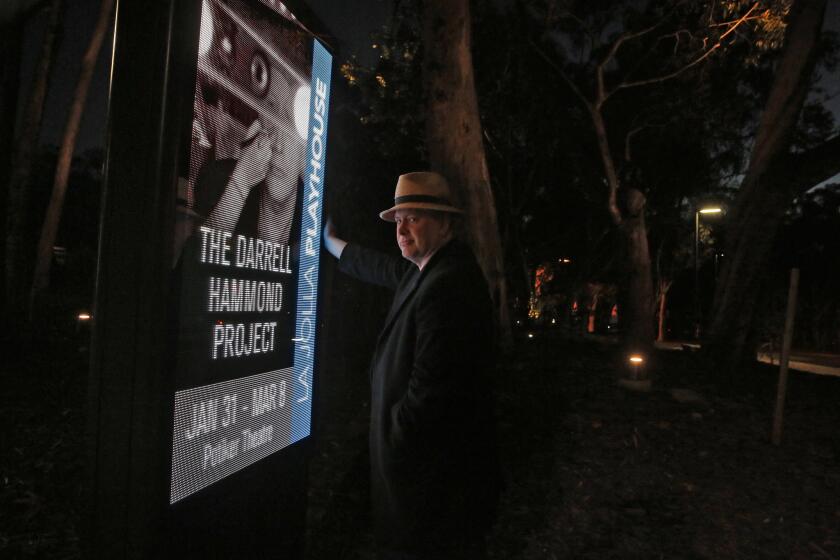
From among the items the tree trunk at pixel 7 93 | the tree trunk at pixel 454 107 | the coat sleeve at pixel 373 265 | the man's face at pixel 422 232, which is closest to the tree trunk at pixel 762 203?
the tree trunk at pixel 454 107

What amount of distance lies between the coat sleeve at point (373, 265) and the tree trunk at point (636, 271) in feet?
32.1

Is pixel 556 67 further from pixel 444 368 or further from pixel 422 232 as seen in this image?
pixel 444 368

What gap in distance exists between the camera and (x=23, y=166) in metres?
12.6

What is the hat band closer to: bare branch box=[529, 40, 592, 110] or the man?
the man

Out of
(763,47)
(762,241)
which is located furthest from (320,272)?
(763,47)

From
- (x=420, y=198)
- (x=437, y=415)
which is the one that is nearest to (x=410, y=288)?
(x=420, y=198)

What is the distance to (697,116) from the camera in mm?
16906

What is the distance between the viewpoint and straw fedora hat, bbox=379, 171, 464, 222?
2.52 metres

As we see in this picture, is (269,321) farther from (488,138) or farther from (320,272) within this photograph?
(488,138)

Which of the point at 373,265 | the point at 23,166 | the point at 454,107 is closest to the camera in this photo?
the point at 373,265

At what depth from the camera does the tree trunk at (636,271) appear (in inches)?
480

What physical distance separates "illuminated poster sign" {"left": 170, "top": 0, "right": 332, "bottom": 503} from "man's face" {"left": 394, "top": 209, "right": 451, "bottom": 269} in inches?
21.1

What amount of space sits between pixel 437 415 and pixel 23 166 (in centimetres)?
1339

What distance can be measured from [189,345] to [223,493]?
61 cm
